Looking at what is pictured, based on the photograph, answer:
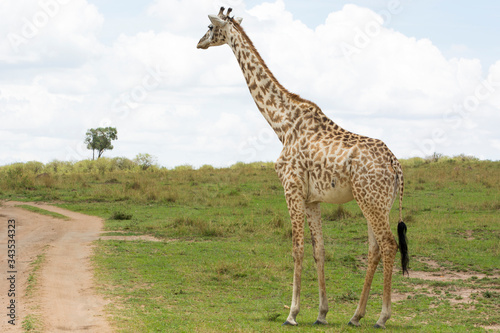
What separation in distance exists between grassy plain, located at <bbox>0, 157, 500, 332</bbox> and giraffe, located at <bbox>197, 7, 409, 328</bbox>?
80cm

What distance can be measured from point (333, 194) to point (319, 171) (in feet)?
1.08

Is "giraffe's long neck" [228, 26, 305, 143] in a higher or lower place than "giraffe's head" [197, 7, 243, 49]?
lower

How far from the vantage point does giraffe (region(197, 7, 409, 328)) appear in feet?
22.4

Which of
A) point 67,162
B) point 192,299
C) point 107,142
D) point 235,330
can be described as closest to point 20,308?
point 192,299

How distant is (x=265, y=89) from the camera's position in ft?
27.1

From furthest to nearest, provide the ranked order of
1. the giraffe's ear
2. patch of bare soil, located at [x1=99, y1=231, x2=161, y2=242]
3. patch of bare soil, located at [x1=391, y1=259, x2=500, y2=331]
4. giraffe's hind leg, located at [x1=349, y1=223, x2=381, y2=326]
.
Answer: patch of bare soil, located at [x1=99, y1=231, x2=161, y2=242], patch of bare soil, located at [x1=391, y1=259, x2=500, y2=331], the giraffe's ear, giraffe's hind leg, located at [x1=349, y1=223, x2=381, y2=326]

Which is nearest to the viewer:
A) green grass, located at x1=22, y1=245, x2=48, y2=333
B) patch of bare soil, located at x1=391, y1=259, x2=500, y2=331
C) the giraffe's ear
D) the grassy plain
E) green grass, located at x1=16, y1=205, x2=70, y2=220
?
green grass, located at x1=22, y1=245, x2=48, y2=333

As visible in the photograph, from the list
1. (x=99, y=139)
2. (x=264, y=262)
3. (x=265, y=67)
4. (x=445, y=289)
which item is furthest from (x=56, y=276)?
(x=99, y=139)

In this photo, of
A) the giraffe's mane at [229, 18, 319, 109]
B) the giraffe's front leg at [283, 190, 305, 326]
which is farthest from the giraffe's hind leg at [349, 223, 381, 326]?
the giraffe's mane at [229, 18, 319, 109]

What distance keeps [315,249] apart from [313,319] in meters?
0.98

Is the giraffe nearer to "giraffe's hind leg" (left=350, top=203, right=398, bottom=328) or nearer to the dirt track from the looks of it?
"giraffe's hind leg" (left=350, top=203, right=398, bottom=328)

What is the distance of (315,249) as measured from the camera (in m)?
7.53

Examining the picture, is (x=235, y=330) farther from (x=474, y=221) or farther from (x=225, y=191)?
(x=225, y=191)

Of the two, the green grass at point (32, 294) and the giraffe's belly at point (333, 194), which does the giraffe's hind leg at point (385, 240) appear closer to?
the giraffe's belly at point (333, 194)
